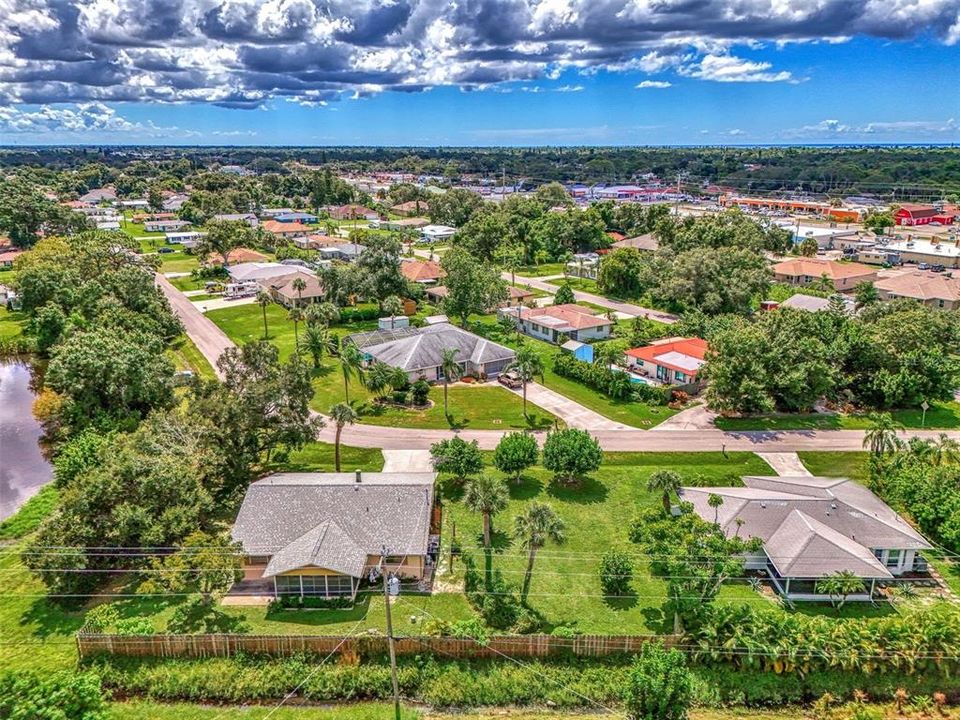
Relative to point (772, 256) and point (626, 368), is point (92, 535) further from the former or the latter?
point (772, 256)

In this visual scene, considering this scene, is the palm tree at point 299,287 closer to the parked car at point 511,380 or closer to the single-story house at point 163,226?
the parked car at point 511,380

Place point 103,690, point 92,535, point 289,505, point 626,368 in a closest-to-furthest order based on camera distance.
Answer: point 103,690 → point 92,535 → point 289,505 → point 626,368

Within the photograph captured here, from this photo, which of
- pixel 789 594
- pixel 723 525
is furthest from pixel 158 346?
pixel 789 594

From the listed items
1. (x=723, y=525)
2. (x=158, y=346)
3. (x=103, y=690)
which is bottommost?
(x=103, y=690)

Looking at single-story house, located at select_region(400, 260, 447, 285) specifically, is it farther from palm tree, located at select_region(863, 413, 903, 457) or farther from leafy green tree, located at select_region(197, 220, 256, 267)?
palm tree, located at select_region(863, 413, 903, 457)

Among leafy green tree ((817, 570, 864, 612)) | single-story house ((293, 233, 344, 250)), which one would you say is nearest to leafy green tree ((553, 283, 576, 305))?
single-story house ((293, 233, 344, 250))

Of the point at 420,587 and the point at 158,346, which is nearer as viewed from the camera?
the point at 420,587

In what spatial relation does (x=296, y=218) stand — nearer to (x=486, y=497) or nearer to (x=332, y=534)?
(x=332, y=534)

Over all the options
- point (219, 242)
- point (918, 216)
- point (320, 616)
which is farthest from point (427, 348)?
point (918, 216)

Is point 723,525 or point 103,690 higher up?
point 723,525
